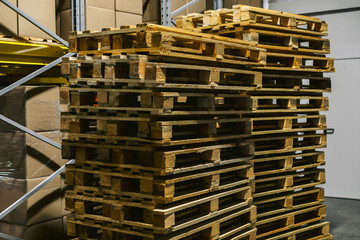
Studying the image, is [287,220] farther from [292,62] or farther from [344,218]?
[344,218]

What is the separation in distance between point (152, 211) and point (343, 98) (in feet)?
25.4

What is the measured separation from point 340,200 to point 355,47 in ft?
11.2

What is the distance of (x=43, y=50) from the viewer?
5957 millimetres

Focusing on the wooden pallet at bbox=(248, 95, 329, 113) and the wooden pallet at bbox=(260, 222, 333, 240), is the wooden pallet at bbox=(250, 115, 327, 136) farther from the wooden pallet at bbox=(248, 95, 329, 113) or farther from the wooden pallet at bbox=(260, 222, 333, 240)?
the wooden pallet at bbox=(260, 222, 333, 240)

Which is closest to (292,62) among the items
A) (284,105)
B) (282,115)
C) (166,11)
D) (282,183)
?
(284,105)

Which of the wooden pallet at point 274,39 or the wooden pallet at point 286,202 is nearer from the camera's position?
the wooden pallet at point 274,39

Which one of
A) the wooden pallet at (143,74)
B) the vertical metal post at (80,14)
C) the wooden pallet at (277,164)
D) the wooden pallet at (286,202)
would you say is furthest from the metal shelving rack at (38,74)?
the wooden pallet at (286,202)

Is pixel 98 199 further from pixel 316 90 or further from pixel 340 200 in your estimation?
pixel 340 200

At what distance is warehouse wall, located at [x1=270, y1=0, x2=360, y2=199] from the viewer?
1051 cm

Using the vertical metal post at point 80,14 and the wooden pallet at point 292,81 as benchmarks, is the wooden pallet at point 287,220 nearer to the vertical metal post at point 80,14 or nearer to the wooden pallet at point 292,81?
the wooden pallet at point 292,81

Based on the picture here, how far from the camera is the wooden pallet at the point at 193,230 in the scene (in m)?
4.26

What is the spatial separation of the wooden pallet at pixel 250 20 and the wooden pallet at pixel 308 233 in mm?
2644

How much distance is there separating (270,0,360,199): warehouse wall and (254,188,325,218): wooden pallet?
4.20 m

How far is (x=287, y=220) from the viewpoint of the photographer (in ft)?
20.5
